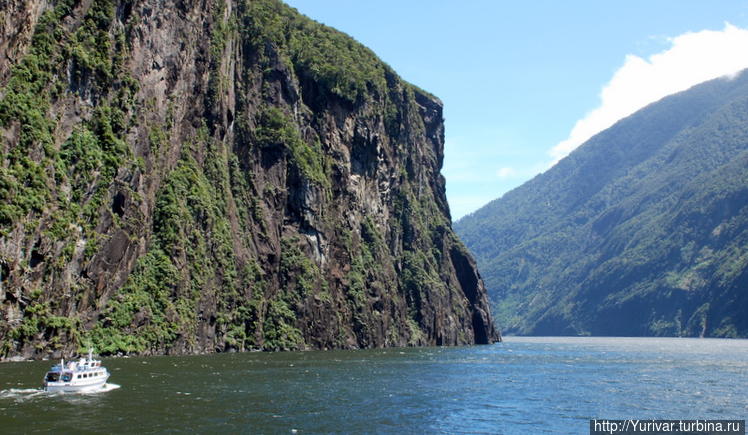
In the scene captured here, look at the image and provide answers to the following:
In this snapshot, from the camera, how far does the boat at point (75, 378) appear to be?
50812 mm

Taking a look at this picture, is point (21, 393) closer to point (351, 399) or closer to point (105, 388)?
point (105, 388)

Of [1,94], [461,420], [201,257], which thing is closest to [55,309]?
[1,94]

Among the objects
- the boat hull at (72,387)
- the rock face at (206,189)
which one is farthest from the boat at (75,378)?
the rock face at (206,189)

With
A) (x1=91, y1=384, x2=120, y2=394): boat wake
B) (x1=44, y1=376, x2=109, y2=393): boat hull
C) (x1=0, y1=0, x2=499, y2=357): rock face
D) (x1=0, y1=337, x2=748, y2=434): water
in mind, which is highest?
(x1=0, y1=0, x2=499, y2=357): rock face

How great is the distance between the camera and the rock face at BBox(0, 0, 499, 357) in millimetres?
79938

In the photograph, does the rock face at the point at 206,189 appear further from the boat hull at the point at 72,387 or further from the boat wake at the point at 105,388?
the boat hull at the point at 72,387

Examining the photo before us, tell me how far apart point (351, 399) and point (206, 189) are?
71.6 metres

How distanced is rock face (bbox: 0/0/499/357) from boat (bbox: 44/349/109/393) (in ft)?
72.6

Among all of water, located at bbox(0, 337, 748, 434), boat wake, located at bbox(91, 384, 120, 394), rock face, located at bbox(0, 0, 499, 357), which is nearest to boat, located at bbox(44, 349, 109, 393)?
boat wake, located at bbox(91, 384, 120, 394)

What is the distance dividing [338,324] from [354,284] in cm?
1155

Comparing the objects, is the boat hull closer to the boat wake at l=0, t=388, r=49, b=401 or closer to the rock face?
the boat wake at l=0, t=388, r=49, b=401

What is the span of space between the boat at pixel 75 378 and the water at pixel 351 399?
49.0 inches

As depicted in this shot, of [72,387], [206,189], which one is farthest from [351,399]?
[206,189]

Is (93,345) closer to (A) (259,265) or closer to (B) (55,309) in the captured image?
(B) (55,309)
